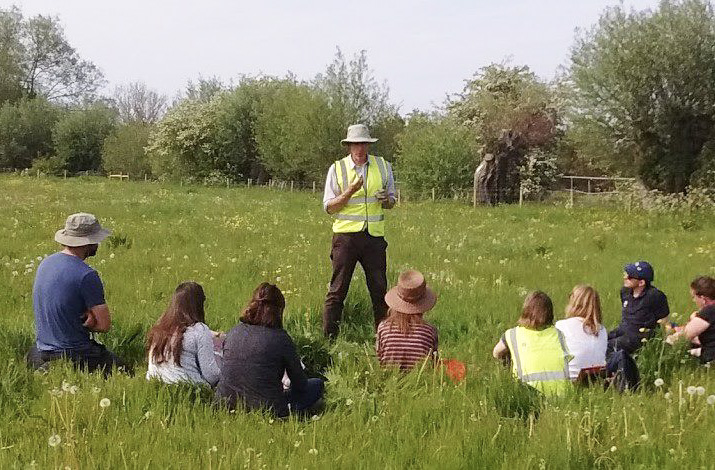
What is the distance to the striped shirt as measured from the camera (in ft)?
17.2

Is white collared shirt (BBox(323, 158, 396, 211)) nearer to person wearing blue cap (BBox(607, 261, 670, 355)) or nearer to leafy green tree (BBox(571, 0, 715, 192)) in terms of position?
person wearing blue cap (BBox(607, 261, 670, 355))

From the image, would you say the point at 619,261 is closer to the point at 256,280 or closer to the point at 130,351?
the point at 256,280

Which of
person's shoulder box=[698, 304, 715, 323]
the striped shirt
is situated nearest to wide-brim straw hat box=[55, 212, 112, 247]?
the striped shirt

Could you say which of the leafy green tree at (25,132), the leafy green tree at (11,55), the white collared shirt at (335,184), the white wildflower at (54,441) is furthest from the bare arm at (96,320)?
the leafy green tree at (11,55)

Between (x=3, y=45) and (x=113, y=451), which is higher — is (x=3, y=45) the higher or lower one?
the higher one

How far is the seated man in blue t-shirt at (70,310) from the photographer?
17.7ft

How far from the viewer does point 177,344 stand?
495cm

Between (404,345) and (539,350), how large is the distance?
1046mm

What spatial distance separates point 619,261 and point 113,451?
403 inches

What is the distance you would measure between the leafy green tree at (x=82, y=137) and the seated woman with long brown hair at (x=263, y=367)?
199 feet

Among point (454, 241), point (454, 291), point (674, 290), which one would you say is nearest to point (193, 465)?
point (454, 291)

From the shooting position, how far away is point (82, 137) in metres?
62.7

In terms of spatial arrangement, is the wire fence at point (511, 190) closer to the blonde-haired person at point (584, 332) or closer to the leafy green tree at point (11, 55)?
the leafy green tree at point (11, 55)

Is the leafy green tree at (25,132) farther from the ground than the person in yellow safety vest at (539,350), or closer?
farther from the ground
